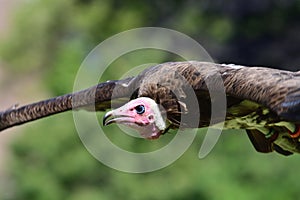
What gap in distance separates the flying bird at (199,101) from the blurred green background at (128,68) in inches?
190

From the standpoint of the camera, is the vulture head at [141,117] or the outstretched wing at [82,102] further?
the outstretched wing at [82,102]

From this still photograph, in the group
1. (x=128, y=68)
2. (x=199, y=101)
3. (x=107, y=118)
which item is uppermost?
(x=128, y=68)

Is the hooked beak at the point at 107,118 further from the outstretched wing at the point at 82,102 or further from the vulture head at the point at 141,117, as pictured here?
the outstretched wing at the point at 82,102

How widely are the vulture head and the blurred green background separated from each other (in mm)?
5141

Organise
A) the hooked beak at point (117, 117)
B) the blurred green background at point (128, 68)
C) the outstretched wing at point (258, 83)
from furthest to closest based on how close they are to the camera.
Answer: the blurred green background at point (128, 68), the hooked beak at point (117, 117), the outstretched wing at point (258, 83)

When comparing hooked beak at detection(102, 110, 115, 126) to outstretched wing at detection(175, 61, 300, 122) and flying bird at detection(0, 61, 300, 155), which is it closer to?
flying bird at detection(0, 61, 300, 155)

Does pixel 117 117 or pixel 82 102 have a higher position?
pixel 82 102

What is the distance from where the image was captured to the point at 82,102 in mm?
6570

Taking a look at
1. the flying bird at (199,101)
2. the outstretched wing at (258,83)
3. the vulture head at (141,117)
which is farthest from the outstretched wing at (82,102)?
the outstretched wing at (258,83)

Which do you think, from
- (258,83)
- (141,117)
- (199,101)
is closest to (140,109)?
(141,117)

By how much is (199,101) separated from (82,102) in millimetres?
885

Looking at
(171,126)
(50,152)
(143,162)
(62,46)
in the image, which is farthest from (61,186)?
(171,126)

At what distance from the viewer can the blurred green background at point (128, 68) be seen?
11.9 meters

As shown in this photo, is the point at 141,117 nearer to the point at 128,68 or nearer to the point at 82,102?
the point at 82,102
